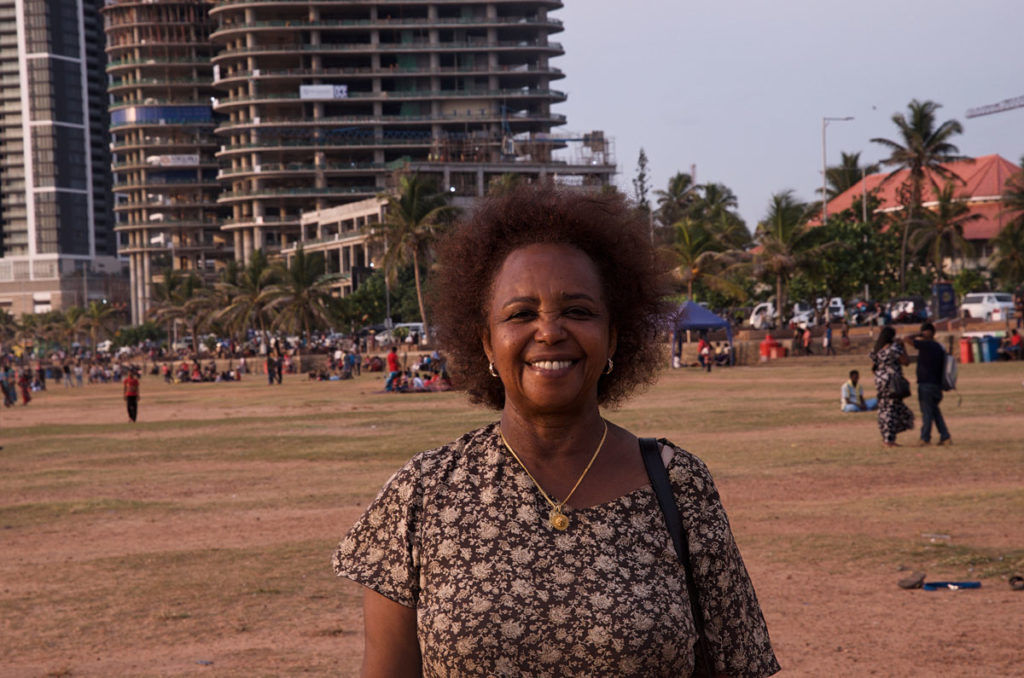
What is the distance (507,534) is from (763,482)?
41.5 ft

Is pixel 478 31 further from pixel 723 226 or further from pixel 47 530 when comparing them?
pixel 47 530

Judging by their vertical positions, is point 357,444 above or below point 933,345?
below

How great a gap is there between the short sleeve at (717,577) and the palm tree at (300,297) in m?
75.9

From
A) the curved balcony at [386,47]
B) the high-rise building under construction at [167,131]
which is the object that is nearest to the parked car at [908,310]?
the curved balcony at [386,47]

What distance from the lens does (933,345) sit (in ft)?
59.8

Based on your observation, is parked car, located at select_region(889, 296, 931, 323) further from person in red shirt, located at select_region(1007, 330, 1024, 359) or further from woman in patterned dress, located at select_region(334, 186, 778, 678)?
woman in patterned dress, located at select_region(334, 186, 778, 678)

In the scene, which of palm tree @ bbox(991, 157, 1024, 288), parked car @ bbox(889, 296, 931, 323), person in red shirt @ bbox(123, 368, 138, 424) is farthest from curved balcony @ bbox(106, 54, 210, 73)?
person in red shirt @ bbox(123, 368, 138, 424)

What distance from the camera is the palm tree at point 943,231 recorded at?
257 ft

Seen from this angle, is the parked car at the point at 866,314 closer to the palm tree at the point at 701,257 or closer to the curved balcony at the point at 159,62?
the palm tree at the point at 701,257

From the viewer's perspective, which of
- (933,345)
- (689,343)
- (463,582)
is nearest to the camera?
(463,582)

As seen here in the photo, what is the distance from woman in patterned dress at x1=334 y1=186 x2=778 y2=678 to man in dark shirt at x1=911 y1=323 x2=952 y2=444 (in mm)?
15387

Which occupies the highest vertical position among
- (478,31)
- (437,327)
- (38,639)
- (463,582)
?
(478,31)

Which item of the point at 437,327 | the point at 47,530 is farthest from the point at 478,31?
the point at 437,327

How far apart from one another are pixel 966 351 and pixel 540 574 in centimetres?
4569
